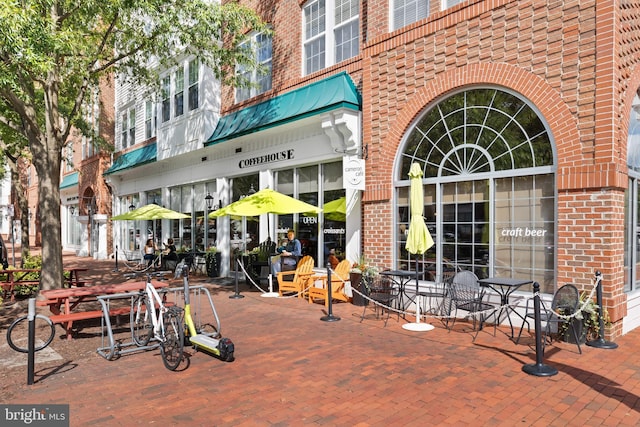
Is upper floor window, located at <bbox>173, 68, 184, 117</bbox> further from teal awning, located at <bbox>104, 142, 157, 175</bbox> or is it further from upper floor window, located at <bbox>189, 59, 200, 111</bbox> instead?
teal awning, located at <bbox>104, 142, 157, 175</bbox>

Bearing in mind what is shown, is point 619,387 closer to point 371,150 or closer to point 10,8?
point 371,150

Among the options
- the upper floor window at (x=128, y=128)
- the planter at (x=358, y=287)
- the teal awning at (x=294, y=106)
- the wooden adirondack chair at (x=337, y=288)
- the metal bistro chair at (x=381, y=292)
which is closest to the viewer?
the metal bistro chair at (x=381, y=292)

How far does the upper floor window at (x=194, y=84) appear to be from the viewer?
16.2 meters

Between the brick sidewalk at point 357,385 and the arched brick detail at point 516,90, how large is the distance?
2962 millimetres

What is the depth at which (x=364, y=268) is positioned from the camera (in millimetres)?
9555

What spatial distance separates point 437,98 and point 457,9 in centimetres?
160

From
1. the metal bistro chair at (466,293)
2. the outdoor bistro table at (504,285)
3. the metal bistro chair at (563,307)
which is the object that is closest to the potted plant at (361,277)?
the metal bistro chair at (466,293)

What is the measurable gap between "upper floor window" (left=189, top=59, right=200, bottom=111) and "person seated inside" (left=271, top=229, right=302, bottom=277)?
7.23 meters

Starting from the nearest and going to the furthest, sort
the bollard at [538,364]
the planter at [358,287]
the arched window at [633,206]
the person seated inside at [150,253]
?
1. the bollard at [538,364]
2. the arched window at [633,206]
3. the planter at [358,287]
4. the person seated inside at [150,253]

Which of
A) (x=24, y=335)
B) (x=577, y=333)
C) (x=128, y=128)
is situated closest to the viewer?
(x=577, y=333)

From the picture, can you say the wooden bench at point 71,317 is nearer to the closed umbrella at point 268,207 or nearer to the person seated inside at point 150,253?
the closed umbrella at point 268,207

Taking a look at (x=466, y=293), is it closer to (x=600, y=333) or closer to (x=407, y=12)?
(x=600, y=333)

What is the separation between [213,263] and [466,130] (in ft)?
31.5

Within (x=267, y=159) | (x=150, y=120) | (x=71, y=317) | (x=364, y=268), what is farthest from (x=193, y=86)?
(x=71, y=317)
